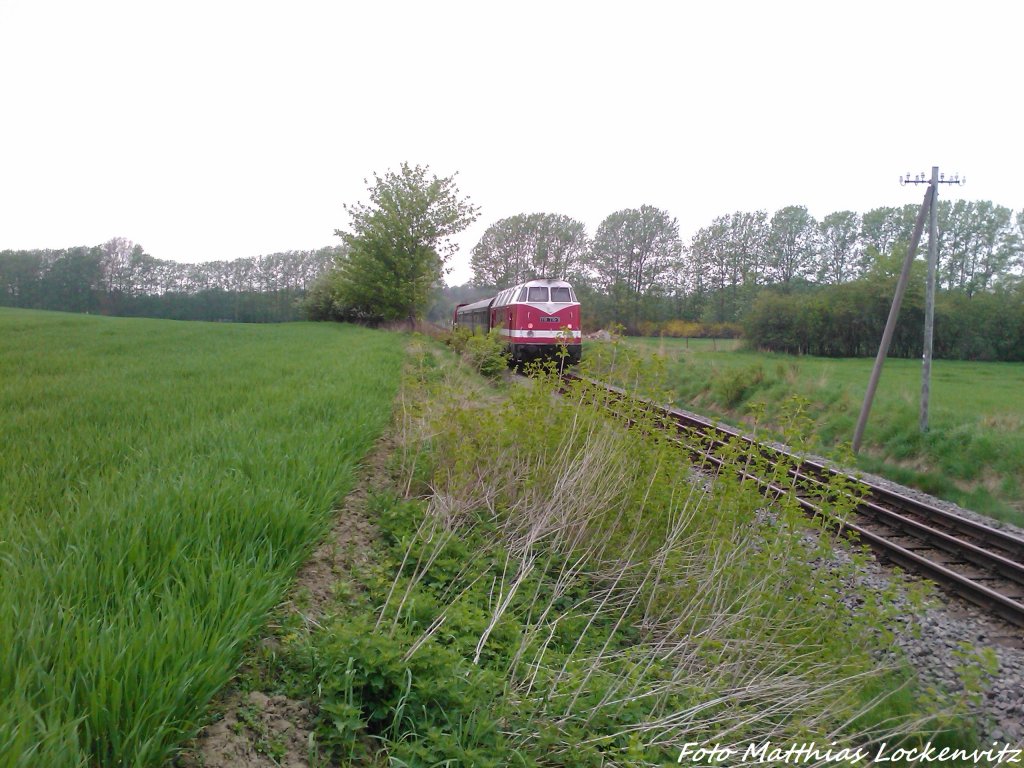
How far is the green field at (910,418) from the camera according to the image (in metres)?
10.1

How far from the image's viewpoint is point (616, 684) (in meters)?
2.87

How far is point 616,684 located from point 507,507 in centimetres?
252

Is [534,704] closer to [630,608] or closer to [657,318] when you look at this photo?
[630,608]

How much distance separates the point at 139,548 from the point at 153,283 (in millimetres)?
82751

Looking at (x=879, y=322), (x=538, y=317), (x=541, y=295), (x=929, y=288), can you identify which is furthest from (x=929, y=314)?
(x=879, y=322)

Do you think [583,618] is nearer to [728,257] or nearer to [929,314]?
[929,314]

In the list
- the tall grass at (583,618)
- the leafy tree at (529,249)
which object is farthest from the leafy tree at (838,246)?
the tall grass at (583,618)

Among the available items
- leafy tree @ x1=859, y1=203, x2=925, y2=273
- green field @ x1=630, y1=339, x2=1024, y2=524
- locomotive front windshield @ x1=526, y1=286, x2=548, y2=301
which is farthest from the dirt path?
leafy tree @ x1=859, y1=203, x2=925, y2=273

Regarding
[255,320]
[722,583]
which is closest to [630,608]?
[722,583]

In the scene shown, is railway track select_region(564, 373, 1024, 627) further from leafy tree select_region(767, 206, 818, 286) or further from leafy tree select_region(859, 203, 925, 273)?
leafy tree select_region(767, 206, 818, 286)

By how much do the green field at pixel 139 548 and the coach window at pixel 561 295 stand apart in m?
14.7

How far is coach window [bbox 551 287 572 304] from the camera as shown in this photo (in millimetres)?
20688

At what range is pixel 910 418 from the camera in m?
13.1

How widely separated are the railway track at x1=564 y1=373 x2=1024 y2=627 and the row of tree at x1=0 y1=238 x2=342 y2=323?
182ft
